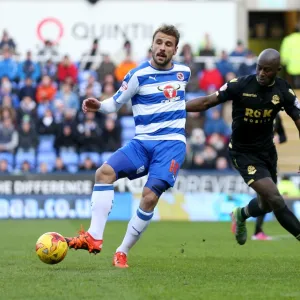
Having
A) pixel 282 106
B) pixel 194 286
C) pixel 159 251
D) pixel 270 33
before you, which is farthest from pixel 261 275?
pixel 270 33

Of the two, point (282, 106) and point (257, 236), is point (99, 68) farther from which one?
point (282, 106)

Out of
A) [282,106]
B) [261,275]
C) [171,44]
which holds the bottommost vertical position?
[261,275]

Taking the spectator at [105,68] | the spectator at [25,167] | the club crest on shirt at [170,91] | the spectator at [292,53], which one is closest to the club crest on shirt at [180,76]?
the club crest on shirt at [170,91]

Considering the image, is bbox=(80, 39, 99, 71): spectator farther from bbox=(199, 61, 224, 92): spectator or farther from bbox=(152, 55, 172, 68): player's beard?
bbox=(152, 55, 172, 68): player's beard

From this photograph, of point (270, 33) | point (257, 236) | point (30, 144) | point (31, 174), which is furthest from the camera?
point (270, 33)

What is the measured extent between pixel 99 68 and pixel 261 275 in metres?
14.9

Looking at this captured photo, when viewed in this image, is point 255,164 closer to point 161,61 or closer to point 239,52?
point 161,61

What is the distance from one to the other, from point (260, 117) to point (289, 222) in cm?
129

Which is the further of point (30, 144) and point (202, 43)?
point (202, 43)

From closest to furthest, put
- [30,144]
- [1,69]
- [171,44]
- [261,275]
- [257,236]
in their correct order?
[261,275] → [171,44] → [257,236] → [30,144] → [1,69]

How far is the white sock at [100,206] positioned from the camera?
9547 millimetres

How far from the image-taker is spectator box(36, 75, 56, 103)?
22797mm

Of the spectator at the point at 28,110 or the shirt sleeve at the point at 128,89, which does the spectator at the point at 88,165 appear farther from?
the shirt sleeve at the point at 128,89

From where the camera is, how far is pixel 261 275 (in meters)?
9.12
